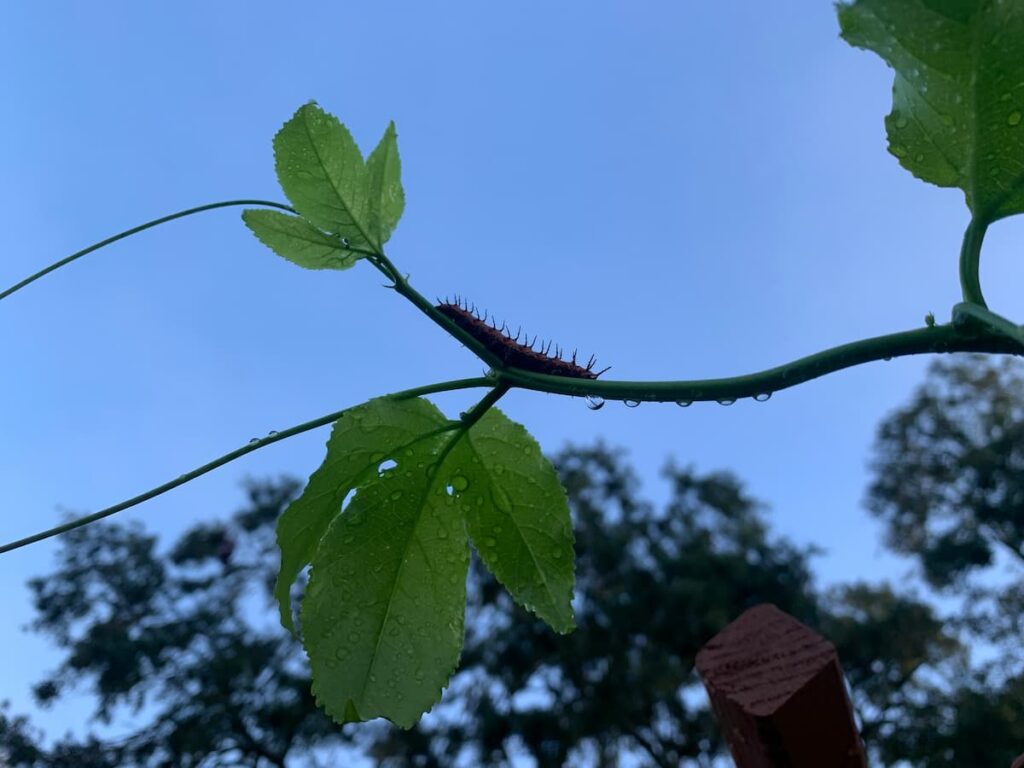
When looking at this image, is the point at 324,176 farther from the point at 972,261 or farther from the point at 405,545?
the point at 972,261

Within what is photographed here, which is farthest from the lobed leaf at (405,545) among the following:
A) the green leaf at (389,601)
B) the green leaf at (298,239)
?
the green leaf at (298,239)

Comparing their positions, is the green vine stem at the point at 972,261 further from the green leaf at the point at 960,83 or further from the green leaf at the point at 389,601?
the green leaf at the point at 389,601

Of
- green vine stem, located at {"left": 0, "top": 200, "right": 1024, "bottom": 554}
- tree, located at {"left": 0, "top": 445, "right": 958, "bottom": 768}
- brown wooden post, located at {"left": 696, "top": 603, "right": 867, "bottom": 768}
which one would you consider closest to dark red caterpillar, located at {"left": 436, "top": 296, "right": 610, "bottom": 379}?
green vine stem, located at {"left": 0, "top": 200, "right": 1024, "bottom": 554}

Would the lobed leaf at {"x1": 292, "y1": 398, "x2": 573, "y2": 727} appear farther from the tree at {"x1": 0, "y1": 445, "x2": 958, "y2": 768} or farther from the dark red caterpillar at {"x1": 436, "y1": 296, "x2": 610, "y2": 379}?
the tree at {"x1": 0, "y1": 445, "x2": 958, "y2": 768}

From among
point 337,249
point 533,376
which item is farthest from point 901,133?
point 337,249

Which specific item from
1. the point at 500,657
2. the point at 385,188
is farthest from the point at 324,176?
the point at 500,657

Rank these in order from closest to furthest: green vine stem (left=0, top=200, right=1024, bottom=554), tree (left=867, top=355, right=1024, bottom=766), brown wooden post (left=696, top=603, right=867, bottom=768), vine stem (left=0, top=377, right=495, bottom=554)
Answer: green vine stem (left=0, top=200, right=1024, bottom=554), vine stem (left=0, top=377, right=495, bottom=554), brown wooden post (left=696, top=603, right=867, bottom=768), tree (left=867, top=355, right=1024, bottom=766)
